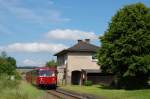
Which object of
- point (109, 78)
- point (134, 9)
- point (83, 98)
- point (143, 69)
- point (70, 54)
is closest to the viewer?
point (83, 98)

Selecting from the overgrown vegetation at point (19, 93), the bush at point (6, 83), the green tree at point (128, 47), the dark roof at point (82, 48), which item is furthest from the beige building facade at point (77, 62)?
the overgrown vegetation at point (19, 93)

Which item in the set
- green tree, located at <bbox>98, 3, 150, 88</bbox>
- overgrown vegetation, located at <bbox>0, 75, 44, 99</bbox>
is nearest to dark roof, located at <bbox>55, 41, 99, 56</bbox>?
green tree, located at <bbox>98, 3, 150, 88</bbox>

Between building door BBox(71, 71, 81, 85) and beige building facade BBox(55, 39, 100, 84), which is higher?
beige building facade BBox(55, 39, 100, 84)

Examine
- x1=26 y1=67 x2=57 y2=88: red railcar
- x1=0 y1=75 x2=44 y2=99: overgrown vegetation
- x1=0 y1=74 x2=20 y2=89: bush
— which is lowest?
x1=0 y1=75 x2=44 y2=99: overgrown vegetation

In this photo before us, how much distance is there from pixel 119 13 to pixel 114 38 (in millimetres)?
2890

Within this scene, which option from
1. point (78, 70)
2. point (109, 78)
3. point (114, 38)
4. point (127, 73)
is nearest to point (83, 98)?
point (127, 73)

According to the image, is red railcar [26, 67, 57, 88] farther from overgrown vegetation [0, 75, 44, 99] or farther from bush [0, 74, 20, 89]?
overgrown vegetation [0, 75, 44, 99]

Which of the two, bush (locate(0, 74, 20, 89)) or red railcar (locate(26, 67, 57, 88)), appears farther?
red railcar (locate(26, 67, 57, 88))

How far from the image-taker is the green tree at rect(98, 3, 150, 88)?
42.0 metres

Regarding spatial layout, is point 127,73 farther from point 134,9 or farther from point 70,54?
point 70,54

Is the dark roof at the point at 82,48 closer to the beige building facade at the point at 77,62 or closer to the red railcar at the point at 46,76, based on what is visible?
the beige building facade at the point at 77,62

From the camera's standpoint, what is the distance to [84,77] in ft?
214

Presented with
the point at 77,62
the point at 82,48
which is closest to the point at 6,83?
the point at 77,62

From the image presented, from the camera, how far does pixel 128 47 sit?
139ft
